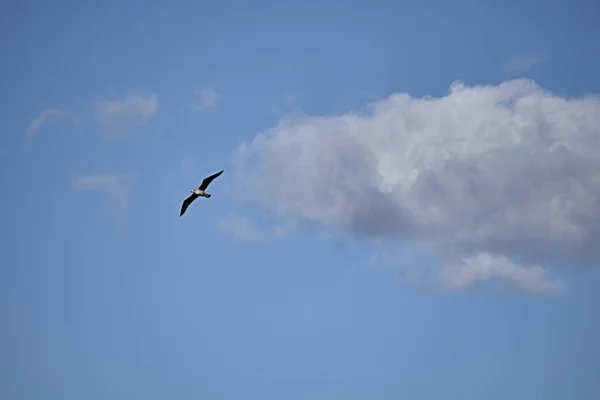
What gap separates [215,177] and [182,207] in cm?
745

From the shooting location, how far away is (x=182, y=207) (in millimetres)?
111125

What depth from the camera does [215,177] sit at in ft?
351
